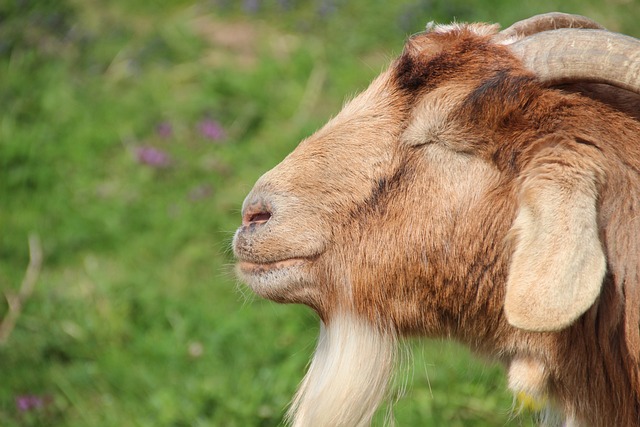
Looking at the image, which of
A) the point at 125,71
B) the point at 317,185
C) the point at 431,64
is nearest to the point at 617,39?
the point at 431,64

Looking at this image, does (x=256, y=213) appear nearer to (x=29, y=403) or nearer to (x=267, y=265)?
(x=267, y=265)

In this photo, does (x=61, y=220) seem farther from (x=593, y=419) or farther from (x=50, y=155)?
(x=593, y=419)

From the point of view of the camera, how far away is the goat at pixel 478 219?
264 centimetres

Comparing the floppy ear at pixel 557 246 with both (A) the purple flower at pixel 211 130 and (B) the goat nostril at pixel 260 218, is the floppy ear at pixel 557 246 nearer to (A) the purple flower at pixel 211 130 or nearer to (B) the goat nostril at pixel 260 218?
(B) the goat nostril at pixel 260 218

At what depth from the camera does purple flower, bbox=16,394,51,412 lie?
179 inches

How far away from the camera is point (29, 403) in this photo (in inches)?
181

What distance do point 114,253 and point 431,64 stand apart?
11.0 feet

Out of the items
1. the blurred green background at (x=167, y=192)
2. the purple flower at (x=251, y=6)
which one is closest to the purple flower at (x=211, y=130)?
the blurred green background at (x=167, y=192)

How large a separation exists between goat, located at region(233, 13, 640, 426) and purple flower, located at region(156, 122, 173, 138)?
11.8 feet

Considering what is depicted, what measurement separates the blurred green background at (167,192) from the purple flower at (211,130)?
1cm

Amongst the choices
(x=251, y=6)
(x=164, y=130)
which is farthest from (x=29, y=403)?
(x=251, y=6)

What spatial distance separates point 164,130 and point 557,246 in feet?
15.1

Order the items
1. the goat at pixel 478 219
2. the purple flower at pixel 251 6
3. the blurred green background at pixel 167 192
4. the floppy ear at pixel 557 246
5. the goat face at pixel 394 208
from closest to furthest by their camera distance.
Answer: the floppy ear at pixel 557 246 < the goat at pixel 478 219 < the goat face at pixel 394 208 < the blurred green background at pixel 167 192 < the purple flower at pixel 251 6

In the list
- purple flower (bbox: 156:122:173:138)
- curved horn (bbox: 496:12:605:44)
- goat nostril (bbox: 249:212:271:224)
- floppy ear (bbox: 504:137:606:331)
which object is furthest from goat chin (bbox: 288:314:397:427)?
purple flower (bbox: 156:122:173:138)
